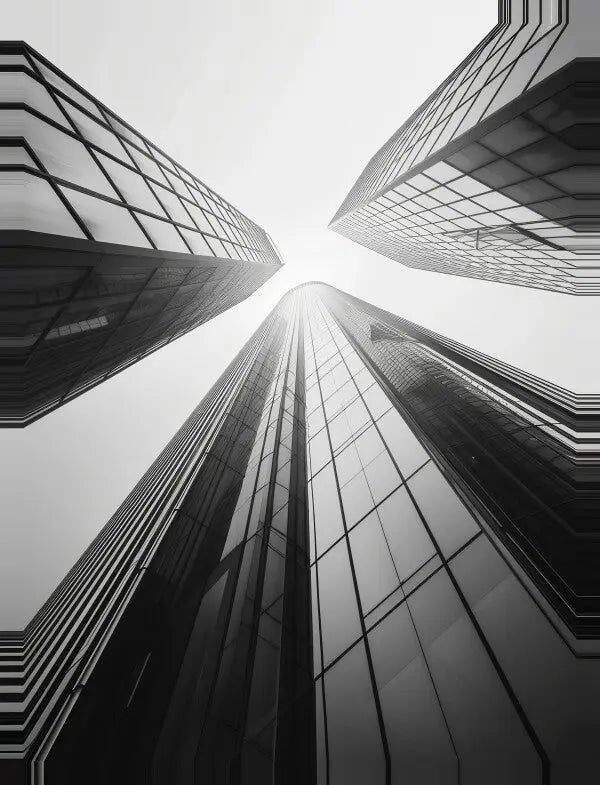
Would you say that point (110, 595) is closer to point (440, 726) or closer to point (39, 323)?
point (39, 323)

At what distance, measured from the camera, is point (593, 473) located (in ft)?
41.0

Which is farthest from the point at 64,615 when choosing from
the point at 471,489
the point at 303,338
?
the point at 303,338

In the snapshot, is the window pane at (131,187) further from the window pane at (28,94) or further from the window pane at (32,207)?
the window pane at (32,207)

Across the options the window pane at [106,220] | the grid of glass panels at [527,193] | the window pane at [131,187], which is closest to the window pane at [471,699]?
the window pane at [106,220]

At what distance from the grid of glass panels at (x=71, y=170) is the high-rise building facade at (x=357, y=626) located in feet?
29.1

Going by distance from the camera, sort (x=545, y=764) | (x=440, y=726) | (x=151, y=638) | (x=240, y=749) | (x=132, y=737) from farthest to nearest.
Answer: (x=151, y=638) → (x=132, y=737) → (x=240, y=749) → (x=440, y=726) → (x=545, y=764)

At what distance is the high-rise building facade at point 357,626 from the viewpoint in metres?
6.23

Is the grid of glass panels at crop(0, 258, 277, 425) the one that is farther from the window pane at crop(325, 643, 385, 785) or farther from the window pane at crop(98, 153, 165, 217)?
the window pane at crop(325, 643, 385, 785)

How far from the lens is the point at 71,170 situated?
9.35 metres

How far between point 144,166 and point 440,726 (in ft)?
59.3

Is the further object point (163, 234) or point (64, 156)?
point (163, 234)

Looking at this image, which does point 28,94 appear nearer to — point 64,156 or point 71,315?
point 64,156

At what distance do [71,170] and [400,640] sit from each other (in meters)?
Answer: 11.3

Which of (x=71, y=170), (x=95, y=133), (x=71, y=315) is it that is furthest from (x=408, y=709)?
(x=95, y=133)
